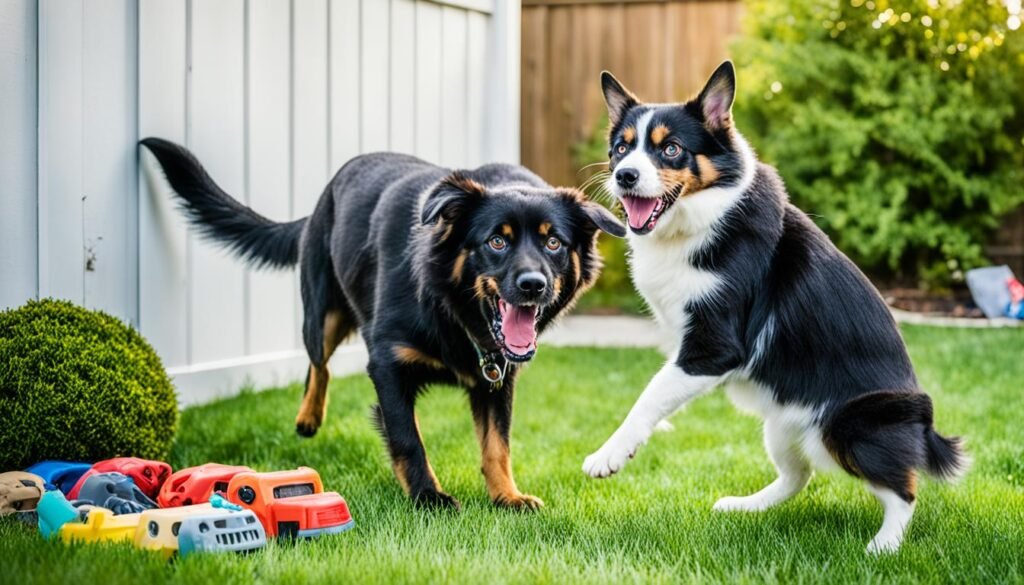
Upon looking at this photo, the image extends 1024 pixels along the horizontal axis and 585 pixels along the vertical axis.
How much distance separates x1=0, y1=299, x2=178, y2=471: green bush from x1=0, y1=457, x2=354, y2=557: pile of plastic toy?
12cm

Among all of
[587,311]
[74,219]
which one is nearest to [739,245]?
[74,219]

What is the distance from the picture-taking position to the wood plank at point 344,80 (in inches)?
259

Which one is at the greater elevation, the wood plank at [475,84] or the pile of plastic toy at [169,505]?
the wood plank at [475,84]

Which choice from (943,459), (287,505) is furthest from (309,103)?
(943,459)

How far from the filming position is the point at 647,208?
3521 millimetres

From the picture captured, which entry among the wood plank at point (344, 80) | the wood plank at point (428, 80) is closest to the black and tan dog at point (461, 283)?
the wood plank at point (344, 80)

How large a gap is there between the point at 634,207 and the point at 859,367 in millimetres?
866

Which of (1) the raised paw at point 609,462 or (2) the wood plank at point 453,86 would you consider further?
(2) the wood plank at point 453,86

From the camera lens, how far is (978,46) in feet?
31.6

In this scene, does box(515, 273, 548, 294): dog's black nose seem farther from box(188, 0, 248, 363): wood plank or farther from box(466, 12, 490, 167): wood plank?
box(466, 12, 490, 167): wood plank

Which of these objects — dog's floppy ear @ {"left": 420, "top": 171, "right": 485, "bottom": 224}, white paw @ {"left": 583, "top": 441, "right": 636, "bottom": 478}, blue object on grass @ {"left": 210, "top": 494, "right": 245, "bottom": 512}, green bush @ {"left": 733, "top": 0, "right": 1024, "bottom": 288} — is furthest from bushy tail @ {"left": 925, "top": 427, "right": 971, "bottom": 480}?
green bush @ {"left": 733, "top": 0, "right": 1024, "bottom": 288}

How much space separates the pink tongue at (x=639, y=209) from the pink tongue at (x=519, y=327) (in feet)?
1.42

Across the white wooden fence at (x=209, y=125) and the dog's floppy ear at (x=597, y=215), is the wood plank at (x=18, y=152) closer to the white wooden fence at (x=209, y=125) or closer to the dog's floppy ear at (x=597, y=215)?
the white wooden fence at (x=209, y=125)

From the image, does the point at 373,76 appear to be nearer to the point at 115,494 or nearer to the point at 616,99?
the point at 616,99
